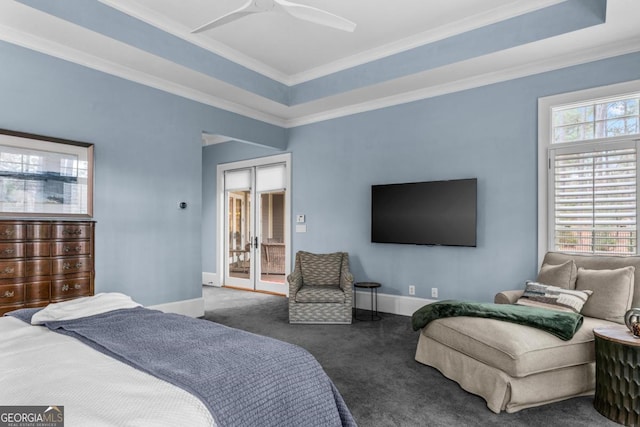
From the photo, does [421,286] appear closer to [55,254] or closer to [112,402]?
[55,254]

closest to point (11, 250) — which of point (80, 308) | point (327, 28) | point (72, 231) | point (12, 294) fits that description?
point (12, 294)

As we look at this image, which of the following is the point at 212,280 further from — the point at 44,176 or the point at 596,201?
the point at 596,201

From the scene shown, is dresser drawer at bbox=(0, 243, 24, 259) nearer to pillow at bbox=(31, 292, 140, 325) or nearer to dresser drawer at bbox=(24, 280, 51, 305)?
dresser drawer at bbox=(24, 280, 51, 305)

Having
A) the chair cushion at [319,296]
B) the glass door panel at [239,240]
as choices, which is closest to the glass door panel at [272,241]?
the glass door panel at [239,240]

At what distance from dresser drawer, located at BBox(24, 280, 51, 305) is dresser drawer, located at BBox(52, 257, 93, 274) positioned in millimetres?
131

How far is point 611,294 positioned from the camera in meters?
3.00

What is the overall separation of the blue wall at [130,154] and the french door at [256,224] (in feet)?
5.34

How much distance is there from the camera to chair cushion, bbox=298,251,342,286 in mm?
5121

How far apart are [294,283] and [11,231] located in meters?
2.81

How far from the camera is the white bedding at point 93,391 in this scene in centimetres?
108

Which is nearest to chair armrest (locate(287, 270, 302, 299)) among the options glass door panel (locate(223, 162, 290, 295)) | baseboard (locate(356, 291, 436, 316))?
baseboard (locate(356, 291, 436, 316))

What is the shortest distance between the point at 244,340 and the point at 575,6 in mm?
3824

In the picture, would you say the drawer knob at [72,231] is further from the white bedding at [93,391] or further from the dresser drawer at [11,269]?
the white bedding at [93,391]

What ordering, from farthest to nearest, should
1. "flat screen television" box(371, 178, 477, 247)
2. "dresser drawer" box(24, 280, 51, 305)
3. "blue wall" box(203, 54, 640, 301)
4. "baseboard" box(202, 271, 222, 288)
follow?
"baseboard" box(202, 271, 222, 288) → "flat screen television" box(371, 178, 477, 247) → "blue wall" box(203, 54, 640, 301) → "dresser drawer" box(24, 280, 51, 305)
